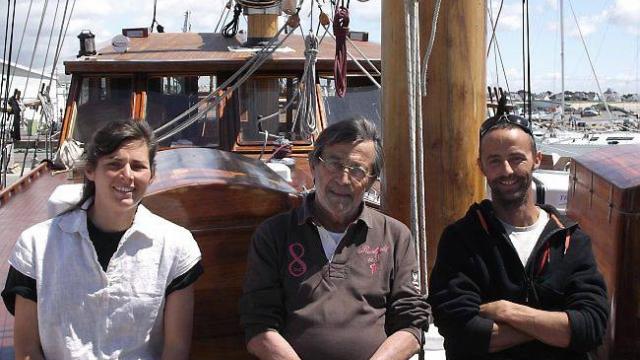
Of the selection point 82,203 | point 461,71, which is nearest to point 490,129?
point 461,71

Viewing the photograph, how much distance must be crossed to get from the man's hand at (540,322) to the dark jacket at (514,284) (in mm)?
30

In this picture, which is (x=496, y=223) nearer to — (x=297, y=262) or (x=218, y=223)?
(x=297, y=262)

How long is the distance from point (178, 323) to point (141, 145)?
1.93 ft

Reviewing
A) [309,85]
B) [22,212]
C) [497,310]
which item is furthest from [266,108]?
[497,310]

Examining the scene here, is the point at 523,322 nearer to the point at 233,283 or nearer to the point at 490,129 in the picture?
the point at 490,129

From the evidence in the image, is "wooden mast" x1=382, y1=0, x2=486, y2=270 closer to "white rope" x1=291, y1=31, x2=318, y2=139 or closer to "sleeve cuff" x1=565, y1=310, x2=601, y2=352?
"sleeve cuff" x1=565, y1=310, x2=601, y2=352

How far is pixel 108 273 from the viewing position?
2324 millimetres

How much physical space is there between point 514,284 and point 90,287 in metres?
1.33

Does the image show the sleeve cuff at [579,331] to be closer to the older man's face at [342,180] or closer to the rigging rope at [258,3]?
the older man's face at [342,180]

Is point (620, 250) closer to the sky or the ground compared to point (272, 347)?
closer to the sky

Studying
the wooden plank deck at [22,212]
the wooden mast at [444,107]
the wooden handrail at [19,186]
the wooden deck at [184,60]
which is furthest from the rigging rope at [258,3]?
the wooden mast at [444,107]

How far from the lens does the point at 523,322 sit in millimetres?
2277

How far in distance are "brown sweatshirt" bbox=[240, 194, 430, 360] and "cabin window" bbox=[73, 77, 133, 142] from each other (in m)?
4.15

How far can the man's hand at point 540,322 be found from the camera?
2266 millimetres
